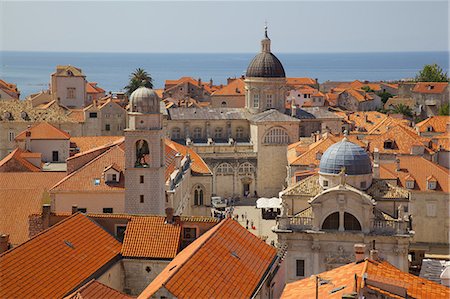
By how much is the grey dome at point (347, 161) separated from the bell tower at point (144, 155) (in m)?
7.39

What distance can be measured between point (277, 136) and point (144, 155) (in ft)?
102

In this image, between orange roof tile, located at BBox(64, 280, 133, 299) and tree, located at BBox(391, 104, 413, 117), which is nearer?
orange roof tile, located at BBox(64, 280, 133, 299)

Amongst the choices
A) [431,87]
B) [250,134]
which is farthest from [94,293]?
[431,87]

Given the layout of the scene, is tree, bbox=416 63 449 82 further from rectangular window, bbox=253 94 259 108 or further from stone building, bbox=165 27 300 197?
rectangular window, bbox=253 94 259 108

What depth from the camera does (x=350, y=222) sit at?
112 feet

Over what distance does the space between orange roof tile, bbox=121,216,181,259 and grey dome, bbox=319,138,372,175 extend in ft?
35.2

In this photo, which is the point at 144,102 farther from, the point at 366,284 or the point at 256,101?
the point at 256,101

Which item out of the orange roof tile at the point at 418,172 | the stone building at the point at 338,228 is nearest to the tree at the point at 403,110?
the orange roof tile at the point at 418,172

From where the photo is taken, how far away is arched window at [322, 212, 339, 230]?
3441 cm

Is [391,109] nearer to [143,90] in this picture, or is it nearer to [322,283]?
[143,90]

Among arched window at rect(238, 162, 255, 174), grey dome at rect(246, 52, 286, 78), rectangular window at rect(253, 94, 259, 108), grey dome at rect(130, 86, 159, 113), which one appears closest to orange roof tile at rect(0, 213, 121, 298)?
grey dome at rect(130, 86, 159, 113)

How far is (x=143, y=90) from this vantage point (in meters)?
32.9

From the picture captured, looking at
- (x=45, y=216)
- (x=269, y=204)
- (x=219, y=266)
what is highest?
(x=45, y=216)

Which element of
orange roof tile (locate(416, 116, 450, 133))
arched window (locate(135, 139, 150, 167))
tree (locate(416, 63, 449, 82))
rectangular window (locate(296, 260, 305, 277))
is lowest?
rectangular window (locate(296, 260, 305, 277))
